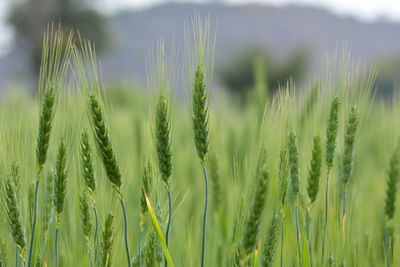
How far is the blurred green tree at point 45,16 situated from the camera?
25172 millimetres

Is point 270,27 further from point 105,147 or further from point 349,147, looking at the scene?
point 105,147

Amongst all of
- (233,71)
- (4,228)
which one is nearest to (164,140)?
(4,228)

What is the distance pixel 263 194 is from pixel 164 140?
0.71 ft

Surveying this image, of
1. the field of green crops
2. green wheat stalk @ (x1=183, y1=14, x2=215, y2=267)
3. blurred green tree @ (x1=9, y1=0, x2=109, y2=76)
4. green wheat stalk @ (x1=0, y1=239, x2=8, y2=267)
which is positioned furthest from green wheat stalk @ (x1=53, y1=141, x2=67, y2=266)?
blurred green tree @ (x1=9, y1=0, x2=109, y2=76)

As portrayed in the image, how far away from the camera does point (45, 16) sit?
2488 cm

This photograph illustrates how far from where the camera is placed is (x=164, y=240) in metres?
0.72

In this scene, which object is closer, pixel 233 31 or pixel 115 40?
pixel 115 40

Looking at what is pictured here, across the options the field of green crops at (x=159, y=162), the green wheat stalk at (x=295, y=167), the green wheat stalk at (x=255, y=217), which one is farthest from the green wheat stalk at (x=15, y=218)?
the green wheat stalk at (x=295, y=167)

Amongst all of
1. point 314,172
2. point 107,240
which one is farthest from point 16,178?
point 314,172

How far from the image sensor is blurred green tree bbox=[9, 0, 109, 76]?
25.2m

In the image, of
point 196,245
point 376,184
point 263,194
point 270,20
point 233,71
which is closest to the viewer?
point 263,194

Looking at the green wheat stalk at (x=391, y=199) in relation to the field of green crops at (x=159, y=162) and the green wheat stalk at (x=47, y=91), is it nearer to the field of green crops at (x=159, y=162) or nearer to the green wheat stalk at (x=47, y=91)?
the field of green crops at (x=159, y=162)

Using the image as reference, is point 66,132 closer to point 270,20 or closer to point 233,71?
point 233,71

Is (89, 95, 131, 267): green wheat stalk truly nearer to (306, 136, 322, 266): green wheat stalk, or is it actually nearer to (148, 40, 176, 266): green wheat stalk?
(148, 40, 176, 266): green wheat stalk
